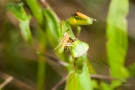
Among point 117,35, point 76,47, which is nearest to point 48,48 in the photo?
point 117,35

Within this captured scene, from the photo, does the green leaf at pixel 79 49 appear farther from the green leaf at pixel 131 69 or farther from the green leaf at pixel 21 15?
the green leaf at pixel 131 69

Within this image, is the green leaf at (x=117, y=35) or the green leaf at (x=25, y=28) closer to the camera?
the green leaf at (x=25, y=28)

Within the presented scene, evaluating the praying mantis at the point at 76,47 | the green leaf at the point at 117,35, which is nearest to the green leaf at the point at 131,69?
the green leaf at the point at 117,35

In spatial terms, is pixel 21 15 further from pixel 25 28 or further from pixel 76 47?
pixel 76 47

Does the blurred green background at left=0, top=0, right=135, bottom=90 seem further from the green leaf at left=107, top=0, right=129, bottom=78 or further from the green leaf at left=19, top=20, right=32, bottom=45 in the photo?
the green leaf at left=19, top=20, right=32, bottom=45

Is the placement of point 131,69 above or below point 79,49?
below

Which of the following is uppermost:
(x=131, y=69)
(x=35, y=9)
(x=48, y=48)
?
(x=35, y=9)

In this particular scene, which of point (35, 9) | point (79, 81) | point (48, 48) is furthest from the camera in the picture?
point (48, 48)
